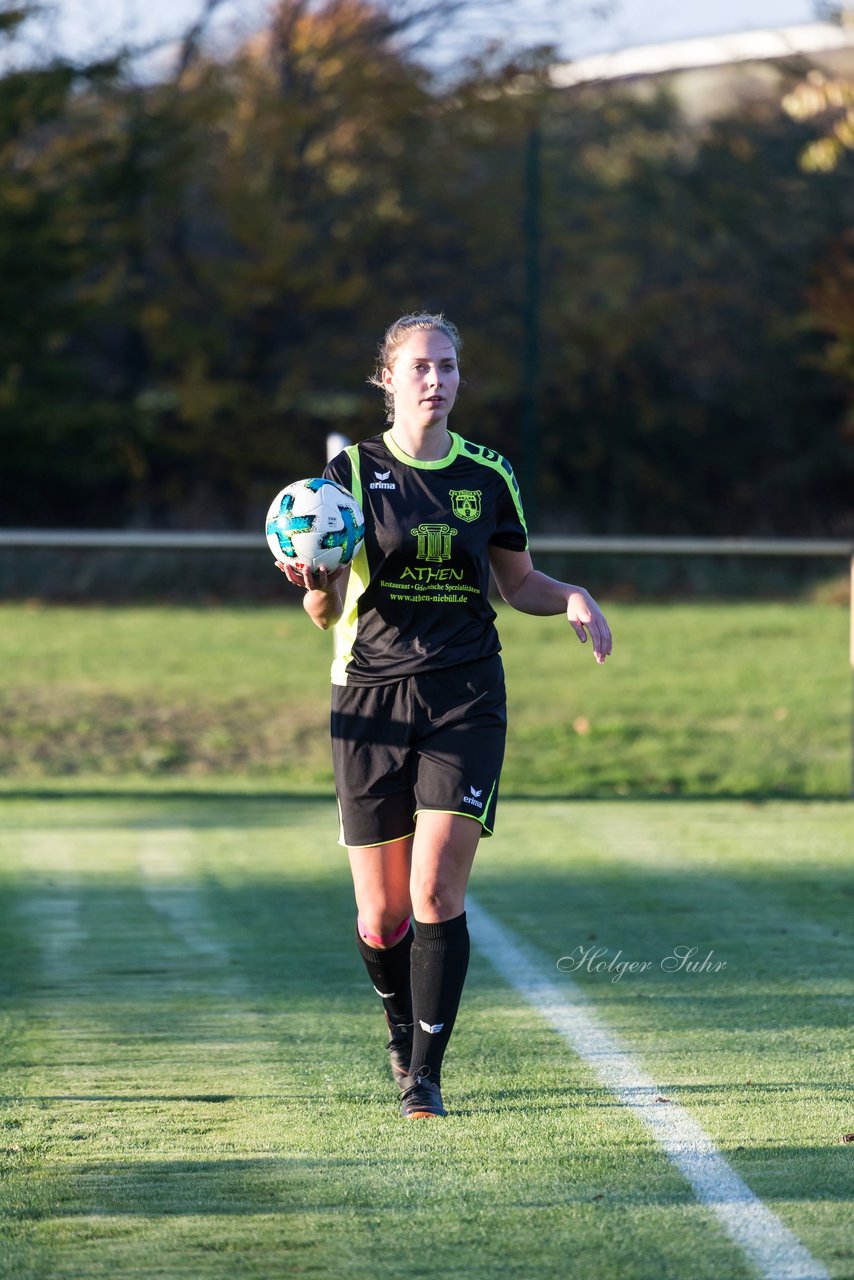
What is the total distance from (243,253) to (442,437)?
24.4 meters

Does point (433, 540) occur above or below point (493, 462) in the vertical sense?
below

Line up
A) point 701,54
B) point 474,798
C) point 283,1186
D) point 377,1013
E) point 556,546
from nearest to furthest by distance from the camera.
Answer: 1. point 283,1186
2. point 474,798
3. point 377,1013
4. point 556,546
5. point 701,54

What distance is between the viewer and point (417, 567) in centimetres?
449

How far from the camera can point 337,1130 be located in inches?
166

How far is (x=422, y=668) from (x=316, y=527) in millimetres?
474

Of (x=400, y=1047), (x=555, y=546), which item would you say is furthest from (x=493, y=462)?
(x=555, y=546)

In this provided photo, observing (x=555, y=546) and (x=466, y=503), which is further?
(x=555, y=546)

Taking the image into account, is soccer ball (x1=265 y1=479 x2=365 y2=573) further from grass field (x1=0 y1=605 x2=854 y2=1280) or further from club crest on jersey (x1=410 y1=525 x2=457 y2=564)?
grass field (x1=0 y1=605 x2=854 y2=1280)

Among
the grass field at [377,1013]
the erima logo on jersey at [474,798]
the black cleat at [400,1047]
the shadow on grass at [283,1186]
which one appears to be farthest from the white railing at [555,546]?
the shadow on grass at [283,1186]

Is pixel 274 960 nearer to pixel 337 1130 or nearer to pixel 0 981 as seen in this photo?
pixel 0 981

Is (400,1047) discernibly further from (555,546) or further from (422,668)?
(555,546)

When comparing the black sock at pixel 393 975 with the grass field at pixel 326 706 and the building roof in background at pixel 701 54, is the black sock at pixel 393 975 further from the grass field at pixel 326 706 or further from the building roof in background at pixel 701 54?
the building roof in background at pixel 701 54

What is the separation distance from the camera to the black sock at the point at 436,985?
443cm

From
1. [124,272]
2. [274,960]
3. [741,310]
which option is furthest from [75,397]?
[274,960]
